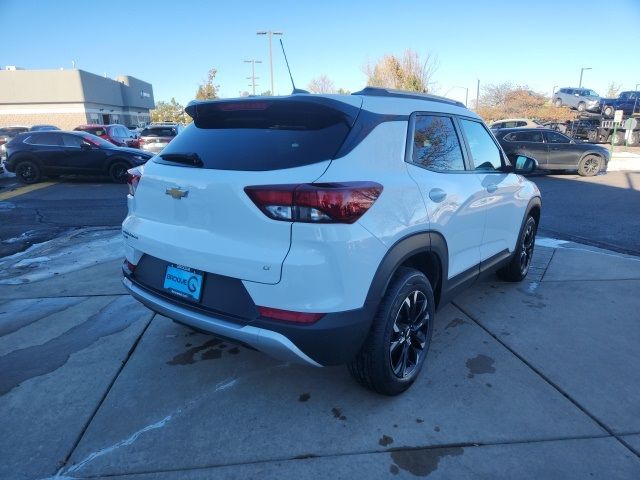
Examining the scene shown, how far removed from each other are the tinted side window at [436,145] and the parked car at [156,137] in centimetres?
1531

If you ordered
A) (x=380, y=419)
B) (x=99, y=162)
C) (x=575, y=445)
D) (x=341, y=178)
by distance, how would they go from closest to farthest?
1. (x=341, y=178)
2. (x=575, y=445)
3. (x=380, y=419)
4. (x=99, y=162)

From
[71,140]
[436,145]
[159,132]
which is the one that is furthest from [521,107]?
[436,145]

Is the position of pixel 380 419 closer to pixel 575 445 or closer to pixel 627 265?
pixel 575 445

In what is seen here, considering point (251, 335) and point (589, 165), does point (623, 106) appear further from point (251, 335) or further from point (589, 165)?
point (251, 335)

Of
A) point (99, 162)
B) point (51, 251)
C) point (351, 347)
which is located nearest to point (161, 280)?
point (351, 347)

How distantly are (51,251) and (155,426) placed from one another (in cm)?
466

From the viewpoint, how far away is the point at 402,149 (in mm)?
2709

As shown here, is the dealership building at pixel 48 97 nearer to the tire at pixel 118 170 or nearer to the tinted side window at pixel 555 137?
the tire at pixel 118 170

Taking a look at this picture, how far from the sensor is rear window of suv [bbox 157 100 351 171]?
238 cm

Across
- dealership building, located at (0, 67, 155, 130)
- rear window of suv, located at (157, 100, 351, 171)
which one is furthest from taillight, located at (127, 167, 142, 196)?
dealership building, located at (0, 67, 155, 130)

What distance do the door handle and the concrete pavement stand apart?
1198 mm

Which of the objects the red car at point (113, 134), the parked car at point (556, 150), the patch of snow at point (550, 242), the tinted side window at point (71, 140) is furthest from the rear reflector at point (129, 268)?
the red car at point (113, 134)

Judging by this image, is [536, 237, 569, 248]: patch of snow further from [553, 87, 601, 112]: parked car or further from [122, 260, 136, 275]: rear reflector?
[553, 87, 601, 112]: parked car

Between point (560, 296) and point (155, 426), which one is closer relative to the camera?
point (155, 426)
